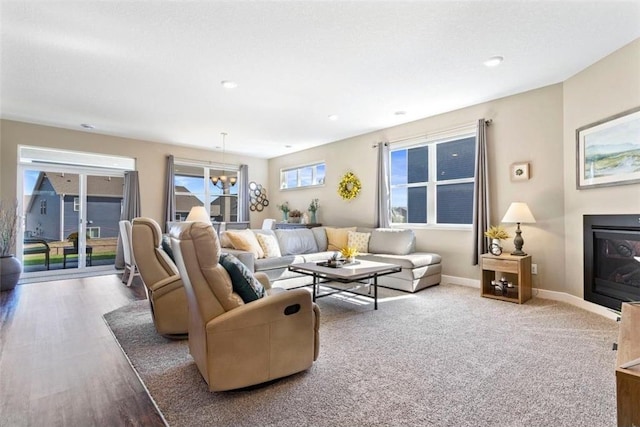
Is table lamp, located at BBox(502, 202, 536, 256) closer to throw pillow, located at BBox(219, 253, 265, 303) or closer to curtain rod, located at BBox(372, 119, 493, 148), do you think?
curtain rod, located at BBox(372, 119, 493, 148)

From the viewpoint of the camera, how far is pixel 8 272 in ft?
14.9

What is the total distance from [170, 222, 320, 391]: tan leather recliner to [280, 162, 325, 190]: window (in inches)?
212

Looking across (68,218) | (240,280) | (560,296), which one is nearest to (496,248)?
(560,296)

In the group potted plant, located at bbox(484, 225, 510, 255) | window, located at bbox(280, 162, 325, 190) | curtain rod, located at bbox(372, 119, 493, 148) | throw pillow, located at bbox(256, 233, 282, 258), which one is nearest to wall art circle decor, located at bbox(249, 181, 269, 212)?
window, located at bbox(280, 162, 325, 190)

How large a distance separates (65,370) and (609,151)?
5.20 meters

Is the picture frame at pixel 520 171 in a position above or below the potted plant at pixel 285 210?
above

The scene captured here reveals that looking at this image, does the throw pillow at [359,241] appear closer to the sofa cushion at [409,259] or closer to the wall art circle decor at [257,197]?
the sofa cushion at [409,259]

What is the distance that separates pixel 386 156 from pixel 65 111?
5188mm

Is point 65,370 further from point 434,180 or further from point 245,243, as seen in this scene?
point 434,180

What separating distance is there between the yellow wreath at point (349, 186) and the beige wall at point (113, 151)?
115 inches

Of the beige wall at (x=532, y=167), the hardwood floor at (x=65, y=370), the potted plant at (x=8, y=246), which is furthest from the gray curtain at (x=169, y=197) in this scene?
the beige wall at (x=532, y=167)

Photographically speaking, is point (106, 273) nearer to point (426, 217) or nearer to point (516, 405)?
point (426, 217)

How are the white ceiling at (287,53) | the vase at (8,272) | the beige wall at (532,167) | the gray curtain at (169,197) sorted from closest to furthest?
the white ceiling at (287,53)
the beige wall at (532,167)
the vase at (8,272)
the gray curtain at (169,197)

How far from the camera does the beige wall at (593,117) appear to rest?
9.96 feet
